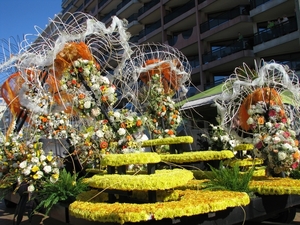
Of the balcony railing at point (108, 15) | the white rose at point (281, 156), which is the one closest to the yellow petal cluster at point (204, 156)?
the white rose at point (281, 156)

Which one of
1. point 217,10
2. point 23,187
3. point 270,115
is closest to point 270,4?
point 217,10

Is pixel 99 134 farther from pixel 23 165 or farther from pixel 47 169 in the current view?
pixel 23 165

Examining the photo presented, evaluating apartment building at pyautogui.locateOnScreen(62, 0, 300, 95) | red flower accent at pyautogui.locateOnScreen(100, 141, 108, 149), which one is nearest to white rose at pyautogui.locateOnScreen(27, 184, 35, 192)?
red flower accent at pyautogui.locateOnScreen(100, 141, 108, 149)

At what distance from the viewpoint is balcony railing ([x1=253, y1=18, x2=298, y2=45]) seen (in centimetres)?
2158

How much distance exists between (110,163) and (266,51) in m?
21.6

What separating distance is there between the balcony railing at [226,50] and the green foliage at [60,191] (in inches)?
856

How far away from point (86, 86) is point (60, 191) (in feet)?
6.65

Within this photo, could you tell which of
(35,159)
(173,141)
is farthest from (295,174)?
(35,159)

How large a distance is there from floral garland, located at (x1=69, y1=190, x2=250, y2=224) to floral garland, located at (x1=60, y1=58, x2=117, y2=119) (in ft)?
8.52

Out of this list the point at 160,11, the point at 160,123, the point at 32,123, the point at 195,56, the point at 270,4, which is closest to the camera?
the point at 32,123

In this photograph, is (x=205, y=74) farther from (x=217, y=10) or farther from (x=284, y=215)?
(x=284, y=215)

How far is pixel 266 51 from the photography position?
2373cm

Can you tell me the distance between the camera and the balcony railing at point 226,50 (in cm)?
2528

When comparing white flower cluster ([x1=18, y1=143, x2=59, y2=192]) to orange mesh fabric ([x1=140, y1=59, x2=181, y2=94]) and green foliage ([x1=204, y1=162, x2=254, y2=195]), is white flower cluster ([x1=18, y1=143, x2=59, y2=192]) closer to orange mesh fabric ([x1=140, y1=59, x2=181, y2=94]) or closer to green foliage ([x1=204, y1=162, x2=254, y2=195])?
green foliage ([x1=204, y1=162, x2=254, y2=195])
